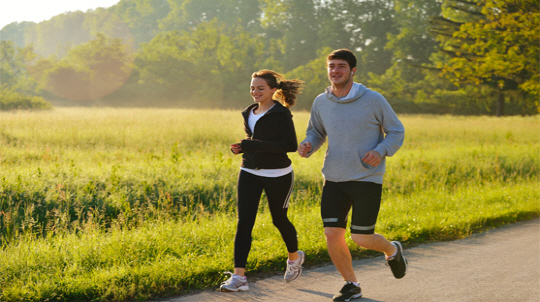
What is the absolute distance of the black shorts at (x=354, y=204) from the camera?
3.84m

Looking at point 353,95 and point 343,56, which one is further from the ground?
point 343,56

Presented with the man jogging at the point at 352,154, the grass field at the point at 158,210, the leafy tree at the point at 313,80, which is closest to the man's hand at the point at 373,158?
the man jogging at the point at 352,154

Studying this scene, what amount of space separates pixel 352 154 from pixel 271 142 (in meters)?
0.75

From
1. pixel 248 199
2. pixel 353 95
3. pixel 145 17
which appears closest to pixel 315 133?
pixel 353 95

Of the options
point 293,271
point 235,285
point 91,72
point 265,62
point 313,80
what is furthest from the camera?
point 91,72

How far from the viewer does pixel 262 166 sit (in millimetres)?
4211

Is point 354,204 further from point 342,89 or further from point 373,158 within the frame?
point 342,89

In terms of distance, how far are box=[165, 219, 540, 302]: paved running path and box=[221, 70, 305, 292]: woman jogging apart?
0.20 meters

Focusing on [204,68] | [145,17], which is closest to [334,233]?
[204,68]

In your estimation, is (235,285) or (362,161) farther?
(235,285)

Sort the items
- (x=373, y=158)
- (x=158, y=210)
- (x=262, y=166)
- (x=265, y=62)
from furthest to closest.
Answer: (x=265, y=62) < (x=158, y=210) < (x=262, y=166) < (x=373, y=158)

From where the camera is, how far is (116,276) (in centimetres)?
416

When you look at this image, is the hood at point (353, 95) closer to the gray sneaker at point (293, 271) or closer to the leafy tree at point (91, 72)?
the gray sneaker at point (293, 271)

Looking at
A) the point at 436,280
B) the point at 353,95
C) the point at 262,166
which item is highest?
the point at 353,95
